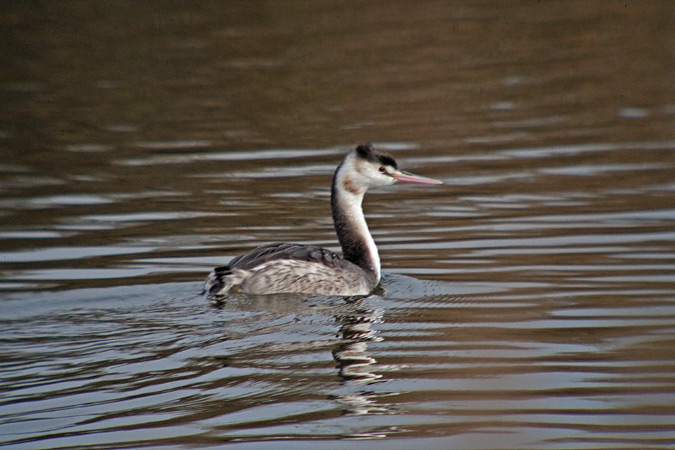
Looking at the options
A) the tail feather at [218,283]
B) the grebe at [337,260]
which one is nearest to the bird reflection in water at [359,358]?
the grebe at [337,260]

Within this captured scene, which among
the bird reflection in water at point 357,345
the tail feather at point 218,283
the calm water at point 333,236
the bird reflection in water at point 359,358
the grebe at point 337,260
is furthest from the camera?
the grebe at point 337,260

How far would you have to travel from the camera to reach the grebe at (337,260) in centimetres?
942

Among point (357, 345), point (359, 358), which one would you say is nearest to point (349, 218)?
point (357, 345)

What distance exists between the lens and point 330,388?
693cm

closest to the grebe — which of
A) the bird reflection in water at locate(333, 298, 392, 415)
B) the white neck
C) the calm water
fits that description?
the white neck

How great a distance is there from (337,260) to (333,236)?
1.86 meters

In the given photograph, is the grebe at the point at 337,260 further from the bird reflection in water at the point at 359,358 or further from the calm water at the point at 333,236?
the bird reflection in water at the point at 359,358

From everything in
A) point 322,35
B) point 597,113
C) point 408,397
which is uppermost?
point 322,35

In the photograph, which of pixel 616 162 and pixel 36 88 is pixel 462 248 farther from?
pixel 36 88

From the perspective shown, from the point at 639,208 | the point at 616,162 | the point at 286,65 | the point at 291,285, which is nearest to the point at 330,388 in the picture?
the point at 291,285

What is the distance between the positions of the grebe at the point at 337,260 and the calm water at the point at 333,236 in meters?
0.16

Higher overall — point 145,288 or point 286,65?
point 286,65

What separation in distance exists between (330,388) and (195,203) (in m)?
6.42

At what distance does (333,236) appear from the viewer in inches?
458
